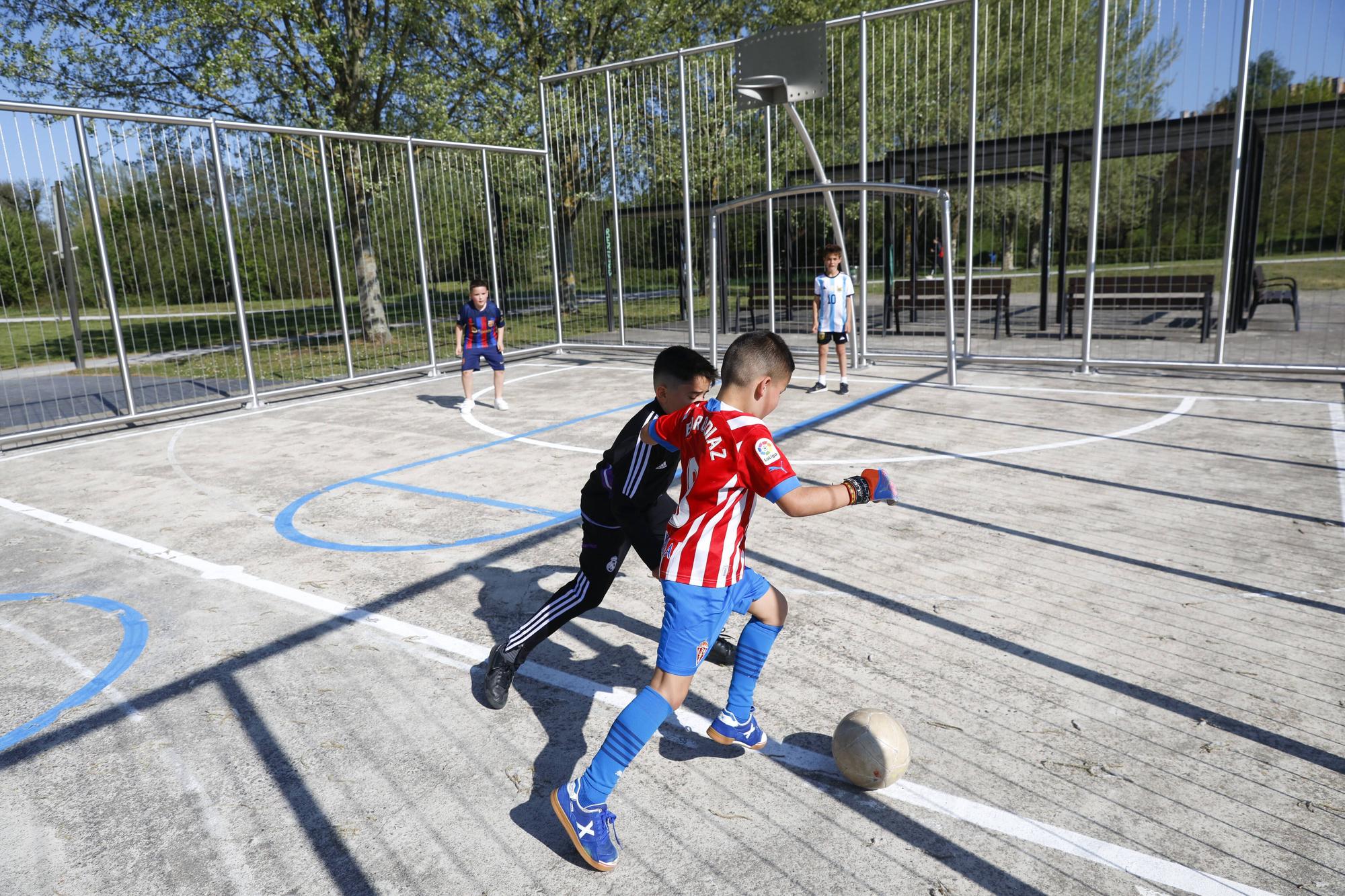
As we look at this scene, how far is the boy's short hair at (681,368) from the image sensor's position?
139 inches

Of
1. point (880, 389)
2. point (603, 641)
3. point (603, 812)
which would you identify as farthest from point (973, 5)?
point (603, 812)

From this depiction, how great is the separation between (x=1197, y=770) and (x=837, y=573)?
7.52 feet

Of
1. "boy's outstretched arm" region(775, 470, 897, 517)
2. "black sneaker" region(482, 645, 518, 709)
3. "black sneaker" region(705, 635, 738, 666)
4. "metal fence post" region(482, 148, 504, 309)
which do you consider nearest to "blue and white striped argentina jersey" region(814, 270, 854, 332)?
"metal fence post" region(482, 148, 504, 309)

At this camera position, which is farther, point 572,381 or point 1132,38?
point 572,381

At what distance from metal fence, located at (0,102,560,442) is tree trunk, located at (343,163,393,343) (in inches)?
1.6

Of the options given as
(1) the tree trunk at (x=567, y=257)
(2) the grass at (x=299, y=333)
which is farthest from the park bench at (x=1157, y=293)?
(1) the tree trunk at (x=567, y=257)

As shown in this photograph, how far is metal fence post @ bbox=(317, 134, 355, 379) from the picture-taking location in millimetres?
13148

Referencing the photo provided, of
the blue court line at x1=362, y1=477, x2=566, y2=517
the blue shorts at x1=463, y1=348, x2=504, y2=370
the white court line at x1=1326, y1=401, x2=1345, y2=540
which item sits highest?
the blue shorts at x1=463, y1=348, x2=504, y2=370

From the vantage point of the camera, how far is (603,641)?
448 centimetres

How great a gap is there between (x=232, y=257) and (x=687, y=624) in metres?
11.5

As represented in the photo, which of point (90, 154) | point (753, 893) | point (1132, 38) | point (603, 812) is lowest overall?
point (753, 893)

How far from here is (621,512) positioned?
3.74m

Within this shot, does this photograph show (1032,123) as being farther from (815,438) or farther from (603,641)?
(603,641)

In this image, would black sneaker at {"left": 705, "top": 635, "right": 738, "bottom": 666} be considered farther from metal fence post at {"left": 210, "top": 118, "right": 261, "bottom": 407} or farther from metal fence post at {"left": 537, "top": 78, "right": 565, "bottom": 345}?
metal fence post at {"left": 537, "top": 78, "right": 565, "bottom": 345}
